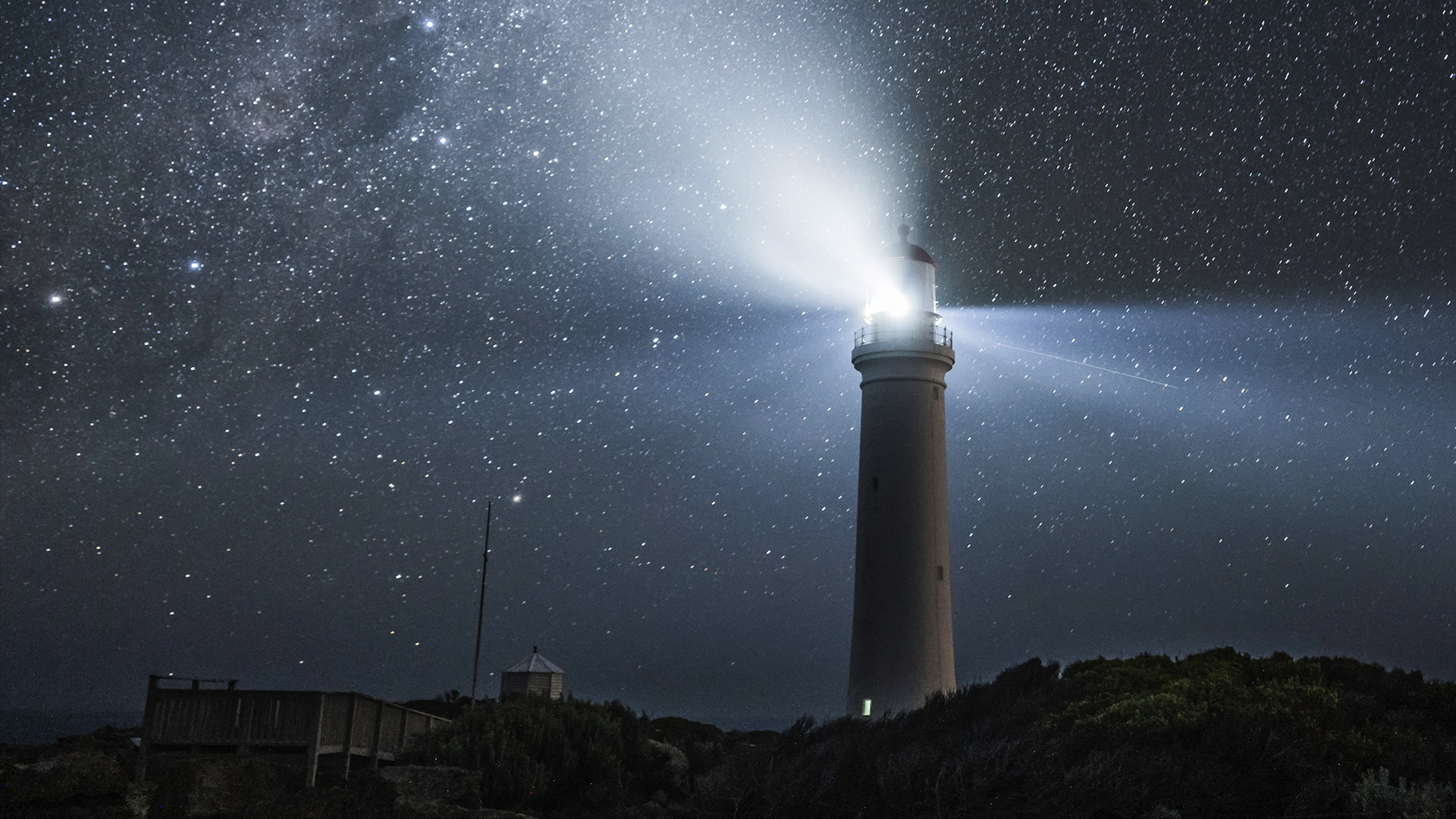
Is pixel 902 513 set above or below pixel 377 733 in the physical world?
above

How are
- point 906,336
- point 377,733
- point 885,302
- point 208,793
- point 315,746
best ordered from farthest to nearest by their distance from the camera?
point 885,302 < point 906,336 < point 377,733 < point 315,746 < point 208,793

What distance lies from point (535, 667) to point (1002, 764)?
704 inches

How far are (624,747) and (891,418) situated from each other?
8.67 meters

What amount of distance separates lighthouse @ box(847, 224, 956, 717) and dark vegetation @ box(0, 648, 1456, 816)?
3189 millimetres

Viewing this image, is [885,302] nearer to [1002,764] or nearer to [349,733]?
[1002,764]

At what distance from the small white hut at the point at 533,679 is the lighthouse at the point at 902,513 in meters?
9.58

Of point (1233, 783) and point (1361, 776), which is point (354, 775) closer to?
point (1233, 783)

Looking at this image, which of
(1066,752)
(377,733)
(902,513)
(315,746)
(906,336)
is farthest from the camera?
(906,336)

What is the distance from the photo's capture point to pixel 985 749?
510 inches

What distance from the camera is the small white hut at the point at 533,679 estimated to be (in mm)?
27300

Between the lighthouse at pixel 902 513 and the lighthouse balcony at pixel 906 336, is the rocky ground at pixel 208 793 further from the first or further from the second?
the lighthouse balcony at pixel 906 336

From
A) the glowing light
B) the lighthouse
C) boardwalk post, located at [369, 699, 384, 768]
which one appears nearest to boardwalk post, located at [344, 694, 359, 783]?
boardwalk post, located at [369, 699, 384, 768]

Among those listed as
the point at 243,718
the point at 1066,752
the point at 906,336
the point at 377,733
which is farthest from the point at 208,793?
the point at 906,336

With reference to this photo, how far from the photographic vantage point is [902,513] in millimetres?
21109
